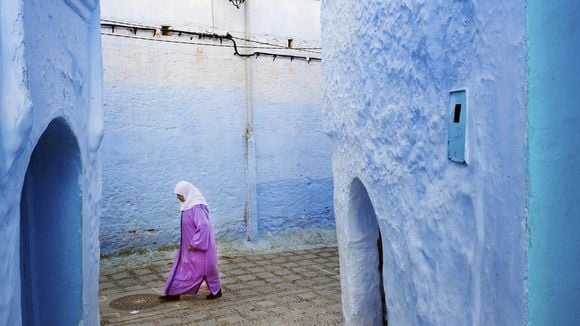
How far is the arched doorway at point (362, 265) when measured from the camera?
15.1ft

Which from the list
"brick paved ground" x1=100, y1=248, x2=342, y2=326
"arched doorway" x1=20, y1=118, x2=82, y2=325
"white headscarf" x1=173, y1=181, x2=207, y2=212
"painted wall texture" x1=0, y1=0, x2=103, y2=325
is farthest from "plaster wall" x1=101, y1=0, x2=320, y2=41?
"arched doorway" x1=20, y1=118, x2=82, y2=325

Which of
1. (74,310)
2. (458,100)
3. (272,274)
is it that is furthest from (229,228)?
(458,100)

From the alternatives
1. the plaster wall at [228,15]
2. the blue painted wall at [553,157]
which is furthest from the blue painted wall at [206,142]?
the blue painted wall at [553,157]

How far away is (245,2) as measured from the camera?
9.03 meters

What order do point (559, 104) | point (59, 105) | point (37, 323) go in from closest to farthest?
point (559, 104) < point (59, 105) < point (37, 323)

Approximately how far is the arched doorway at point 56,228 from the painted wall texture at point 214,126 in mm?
3976

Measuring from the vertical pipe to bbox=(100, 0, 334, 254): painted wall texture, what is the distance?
0.6 inches

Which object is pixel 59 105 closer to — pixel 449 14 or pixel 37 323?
pixel 37 323

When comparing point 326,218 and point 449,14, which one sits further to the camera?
point 326,218

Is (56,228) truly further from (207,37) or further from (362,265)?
(207,37)

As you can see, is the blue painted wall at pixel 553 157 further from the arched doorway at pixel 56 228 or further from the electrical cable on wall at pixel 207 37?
the electrical cable on wall at pixel 207 37

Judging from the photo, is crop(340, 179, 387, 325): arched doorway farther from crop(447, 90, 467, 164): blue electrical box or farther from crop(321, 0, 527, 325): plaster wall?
crop(447, 90, 467, 164): blue electrical box

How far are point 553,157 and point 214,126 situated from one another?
6.91 m

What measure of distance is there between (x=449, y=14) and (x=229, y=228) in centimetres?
669
